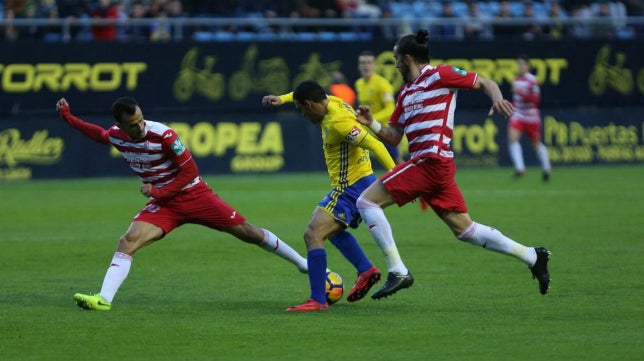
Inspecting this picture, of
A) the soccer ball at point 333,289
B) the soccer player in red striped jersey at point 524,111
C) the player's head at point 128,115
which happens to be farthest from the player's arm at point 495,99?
the soccer player in red striped jersey at point 524,111

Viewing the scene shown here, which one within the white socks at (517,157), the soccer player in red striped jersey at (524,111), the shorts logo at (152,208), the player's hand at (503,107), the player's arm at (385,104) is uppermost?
the player's hand at (503,107)

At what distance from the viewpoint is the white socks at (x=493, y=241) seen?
9.86 m

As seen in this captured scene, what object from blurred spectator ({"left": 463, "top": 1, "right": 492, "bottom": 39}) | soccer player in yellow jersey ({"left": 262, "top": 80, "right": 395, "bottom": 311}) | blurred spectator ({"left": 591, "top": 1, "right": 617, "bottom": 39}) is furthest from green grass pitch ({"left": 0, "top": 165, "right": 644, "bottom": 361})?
blurred spectator ({"left": 591, "top": 1, "right": 617, "bottom": 39})

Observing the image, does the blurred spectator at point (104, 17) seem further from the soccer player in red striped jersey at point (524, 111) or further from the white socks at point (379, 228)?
the white socks at point (379, 228)

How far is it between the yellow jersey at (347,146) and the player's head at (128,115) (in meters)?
1.49

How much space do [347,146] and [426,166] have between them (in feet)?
2.65

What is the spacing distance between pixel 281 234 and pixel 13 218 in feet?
15.7

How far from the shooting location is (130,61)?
26797 millimetres

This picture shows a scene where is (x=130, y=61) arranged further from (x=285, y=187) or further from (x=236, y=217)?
(x=236, y=217)

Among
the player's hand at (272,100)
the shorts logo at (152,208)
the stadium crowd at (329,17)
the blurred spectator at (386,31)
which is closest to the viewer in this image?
the shorts logo at (152,208)

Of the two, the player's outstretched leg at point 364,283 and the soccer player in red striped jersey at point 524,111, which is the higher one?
the player's outstretched leg at point 364,283

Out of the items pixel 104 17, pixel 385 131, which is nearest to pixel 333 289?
pixel 385 131

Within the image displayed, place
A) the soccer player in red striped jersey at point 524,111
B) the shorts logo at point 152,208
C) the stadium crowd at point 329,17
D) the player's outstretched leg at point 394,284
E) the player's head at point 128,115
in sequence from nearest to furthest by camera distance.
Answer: the player's outstretched leg at point 394,284 < the player's head at point 128,115 < the shorts logo at point 152,208 < the soccer player in red striped jersey at point 524,111 < the stadium crowd at point 329,17

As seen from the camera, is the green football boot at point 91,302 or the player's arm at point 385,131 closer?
the player's arm at point 385,131
